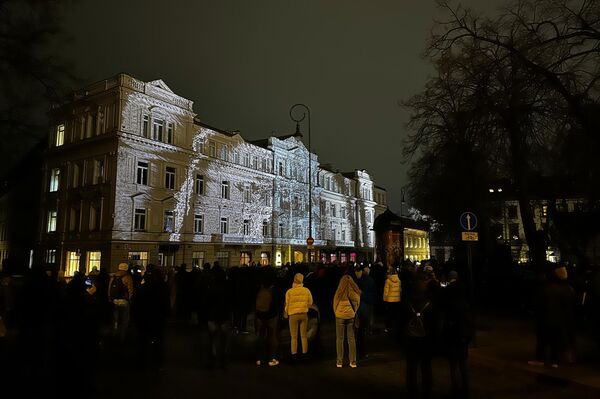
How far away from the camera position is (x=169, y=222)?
3825 centimetres

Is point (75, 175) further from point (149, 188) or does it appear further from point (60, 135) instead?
point (149, 188)

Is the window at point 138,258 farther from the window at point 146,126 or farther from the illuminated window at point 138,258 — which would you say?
the window at point 146,126

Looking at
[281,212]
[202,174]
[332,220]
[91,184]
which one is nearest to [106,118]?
[91,184]

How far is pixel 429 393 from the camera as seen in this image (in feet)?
24.2

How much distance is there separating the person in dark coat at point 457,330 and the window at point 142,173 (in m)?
32.6

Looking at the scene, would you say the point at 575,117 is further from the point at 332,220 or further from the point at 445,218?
the point at 332,220

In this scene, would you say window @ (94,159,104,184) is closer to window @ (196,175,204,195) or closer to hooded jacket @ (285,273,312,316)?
window @ (196,175,204,195)

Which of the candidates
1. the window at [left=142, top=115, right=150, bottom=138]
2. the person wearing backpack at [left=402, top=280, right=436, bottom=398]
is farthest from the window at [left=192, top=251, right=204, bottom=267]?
the person wearing backpack at [left=402, top=280, right=436, bottom=398]

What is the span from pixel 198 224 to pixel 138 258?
740cm

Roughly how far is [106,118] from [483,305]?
30.3 m

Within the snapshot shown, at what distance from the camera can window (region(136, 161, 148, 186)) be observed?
119ft

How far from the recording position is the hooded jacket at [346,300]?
9.55 m

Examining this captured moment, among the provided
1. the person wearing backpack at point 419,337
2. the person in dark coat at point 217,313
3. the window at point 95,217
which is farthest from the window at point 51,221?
the person wearing backpack at point 419,337

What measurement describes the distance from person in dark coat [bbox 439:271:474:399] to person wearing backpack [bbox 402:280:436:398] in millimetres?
248
